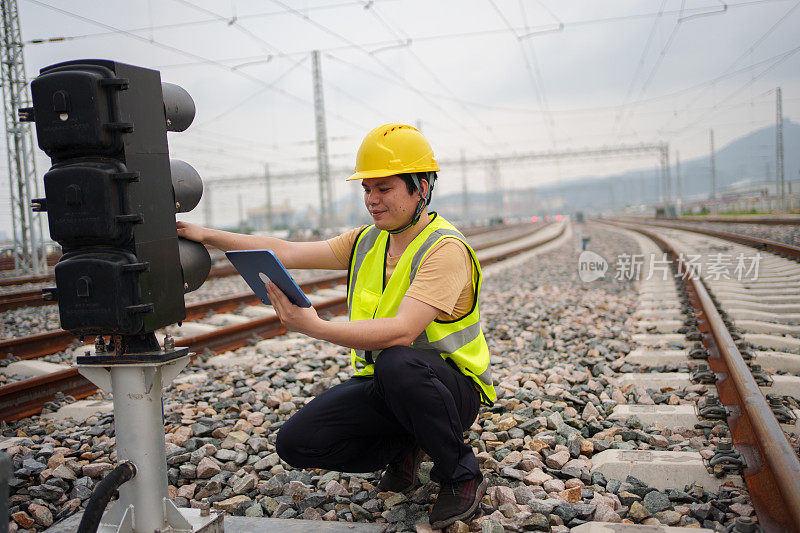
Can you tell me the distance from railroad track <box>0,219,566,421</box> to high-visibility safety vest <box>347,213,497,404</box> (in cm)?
244

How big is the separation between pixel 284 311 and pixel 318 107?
25.5 meters

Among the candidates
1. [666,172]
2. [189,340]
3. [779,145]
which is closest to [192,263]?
[189,340]

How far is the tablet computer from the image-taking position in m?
1.87

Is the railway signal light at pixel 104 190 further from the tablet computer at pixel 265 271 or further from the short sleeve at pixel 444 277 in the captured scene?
the short sleeve at pixel 444 277

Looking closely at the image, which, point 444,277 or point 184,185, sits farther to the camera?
point 444,277

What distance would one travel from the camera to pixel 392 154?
7.97 ft

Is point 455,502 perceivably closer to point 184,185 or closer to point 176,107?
point 184,185

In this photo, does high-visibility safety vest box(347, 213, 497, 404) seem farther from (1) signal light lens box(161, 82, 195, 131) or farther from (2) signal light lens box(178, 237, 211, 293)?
(1) signal light lens box(161, 82, 195, 131)

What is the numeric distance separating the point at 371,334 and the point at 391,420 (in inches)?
21.4

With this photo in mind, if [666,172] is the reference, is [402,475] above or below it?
below

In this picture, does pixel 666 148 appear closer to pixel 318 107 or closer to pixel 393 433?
pixel 318 107

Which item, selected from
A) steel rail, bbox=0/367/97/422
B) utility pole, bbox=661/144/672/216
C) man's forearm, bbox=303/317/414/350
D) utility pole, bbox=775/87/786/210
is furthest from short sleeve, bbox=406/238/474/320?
utility pole, bbox=661/144/672/216

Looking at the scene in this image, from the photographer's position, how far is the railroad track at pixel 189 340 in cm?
392

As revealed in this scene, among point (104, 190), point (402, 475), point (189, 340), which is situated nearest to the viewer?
point (104, 190)
